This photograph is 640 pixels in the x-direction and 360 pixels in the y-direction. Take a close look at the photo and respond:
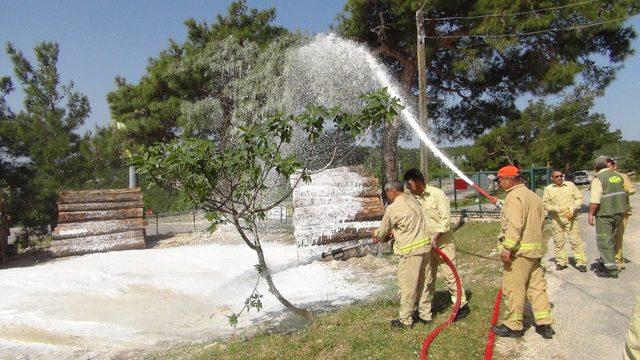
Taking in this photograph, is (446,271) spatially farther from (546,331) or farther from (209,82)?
(209,82)

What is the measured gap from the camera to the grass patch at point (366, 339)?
16.5 feet

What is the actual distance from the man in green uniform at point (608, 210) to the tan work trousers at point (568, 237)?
426 millimetres

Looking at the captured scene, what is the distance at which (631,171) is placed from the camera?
4716 cm

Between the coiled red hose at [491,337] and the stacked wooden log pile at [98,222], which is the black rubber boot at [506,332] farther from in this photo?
the stacked wooden log pile at [98,222]

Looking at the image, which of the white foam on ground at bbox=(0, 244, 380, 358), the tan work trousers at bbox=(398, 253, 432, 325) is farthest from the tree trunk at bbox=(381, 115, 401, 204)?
the tan work trousers at bbox=(398, 253, 432, 325)

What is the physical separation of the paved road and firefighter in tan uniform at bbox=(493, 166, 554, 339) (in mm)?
212

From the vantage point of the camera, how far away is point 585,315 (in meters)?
5.68

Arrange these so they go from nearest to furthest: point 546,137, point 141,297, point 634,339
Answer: point 634,339, point 141,297, point 546,137

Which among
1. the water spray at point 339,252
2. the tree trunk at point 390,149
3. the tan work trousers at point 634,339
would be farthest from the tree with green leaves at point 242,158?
the tree trunk at point 390,149

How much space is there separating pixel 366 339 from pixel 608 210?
13.8 feet

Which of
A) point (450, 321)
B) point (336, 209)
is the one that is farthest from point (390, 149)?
point (450, 321)

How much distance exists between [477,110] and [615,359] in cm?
Result: 1462

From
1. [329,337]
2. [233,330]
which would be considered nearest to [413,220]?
[329,337]

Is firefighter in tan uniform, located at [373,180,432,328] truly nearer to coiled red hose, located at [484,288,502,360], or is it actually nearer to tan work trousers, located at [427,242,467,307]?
tan work trousers, located at [427,242,467,307]
